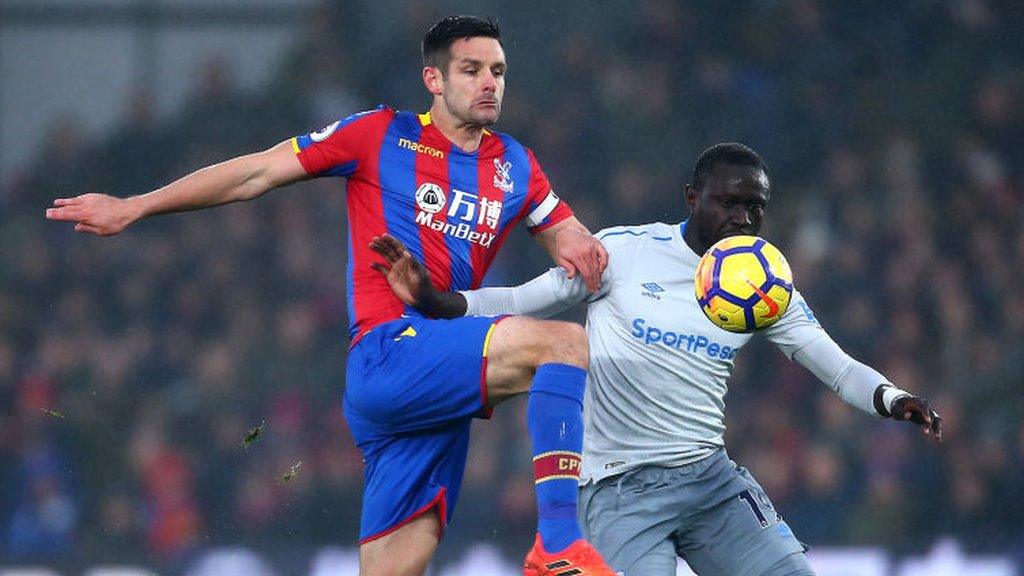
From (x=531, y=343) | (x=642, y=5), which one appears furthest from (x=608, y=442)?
(x=642, y=5)

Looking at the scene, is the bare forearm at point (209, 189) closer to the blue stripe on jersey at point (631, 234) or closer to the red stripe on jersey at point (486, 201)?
the red stripe on jersey at point (486, 201)

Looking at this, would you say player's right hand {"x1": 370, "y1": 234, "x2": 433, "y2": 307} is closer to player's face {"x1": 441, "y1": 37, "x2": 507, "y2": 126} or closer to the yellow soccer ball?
player's face {"x1": 441, "y1": 37, "x2": 507, "y2": 126}

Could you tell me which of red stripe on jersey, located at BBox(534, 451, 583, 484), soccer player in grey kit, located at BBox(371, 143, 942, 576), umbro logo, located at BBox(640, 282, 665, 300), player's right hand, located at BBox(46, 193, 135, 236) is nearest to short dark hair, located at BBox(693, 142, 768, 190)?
soccer player in grey kit, located at BBox(371, 143, 942, 576)

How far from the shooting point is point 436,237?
5.88m

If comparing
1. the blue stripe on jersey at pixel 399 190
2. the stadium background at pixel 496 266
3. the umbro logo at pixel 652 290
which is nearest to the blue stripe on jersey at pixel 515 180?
the blue stripe on jersey at pixel 399 190

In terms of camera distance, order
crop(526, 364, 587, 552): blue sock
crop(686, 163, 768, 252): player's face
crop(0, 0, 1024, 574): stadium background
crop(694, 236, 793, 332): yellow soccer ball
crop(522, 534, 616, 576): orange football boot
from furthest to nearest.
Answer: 1. crop(0, 0, 1024, 574): stadium background
2. crop(686, 163, 768, 252): player's face
3. crop(694, 236, 793, 332): yellow soccer ball
4. crop(526, 364, 587, 552): blue sock
5. crop(522, 534, 616, 576): orange football boot

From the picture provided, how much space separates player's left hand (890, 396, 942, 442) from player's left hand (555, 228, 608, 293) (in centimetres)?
111

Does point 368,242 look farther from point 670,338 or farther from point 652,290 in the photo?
point 670,338

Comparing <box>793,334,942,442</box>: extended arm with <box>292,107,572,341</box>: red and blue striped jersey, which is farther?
<box>292,107,572,341</box>: red and blue striped jersey

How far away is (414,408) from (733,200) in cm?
131

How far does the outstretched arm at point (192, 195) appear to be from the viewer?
5465 millimetres

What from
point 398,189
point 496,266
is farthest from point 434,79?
point 496,266

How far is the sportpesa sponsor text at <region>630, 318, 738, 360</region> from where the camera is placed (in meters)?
5.77

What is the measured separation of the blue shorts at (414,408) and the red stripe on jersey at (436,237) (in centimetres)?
27
